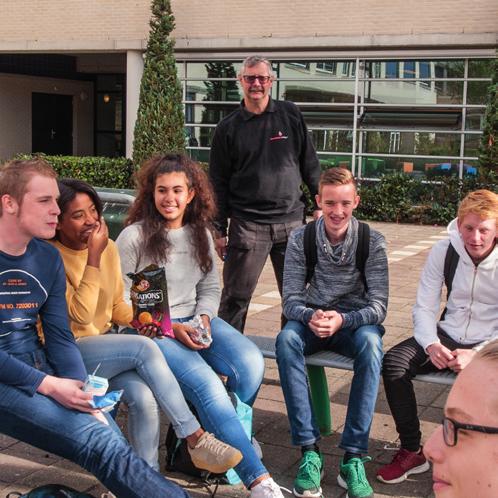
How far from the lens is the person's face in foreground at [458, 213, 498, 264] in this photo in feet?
13.7

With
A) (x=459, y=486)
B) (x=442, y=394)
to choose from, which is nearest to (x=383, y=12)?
(x=442, y=394)

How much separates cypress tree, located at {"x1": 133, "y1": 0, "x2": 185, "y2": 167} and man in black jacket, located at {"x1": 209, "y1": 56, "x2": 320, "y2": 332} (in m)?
12.0

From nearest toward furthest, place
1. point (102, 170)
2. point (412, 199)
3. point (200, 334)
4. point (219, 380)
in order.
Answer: point (219, 380)
point (200, 334)
point (412, 199)
point (102, 170)

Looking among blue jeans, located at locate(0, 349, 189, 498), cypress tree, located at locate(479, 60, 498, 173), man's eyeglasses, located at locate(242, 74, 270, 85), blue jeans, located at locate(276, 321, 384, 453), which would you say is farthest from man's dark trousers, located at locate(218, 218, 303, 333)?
cypress tree, located at locate(479, 60, 498, 173)

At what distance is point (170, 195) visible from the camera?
4473mm

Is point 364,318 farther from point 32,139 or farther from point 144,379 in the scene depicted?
point 32,139

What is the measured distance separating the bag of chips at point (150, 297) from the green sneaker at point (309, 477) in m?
0.96

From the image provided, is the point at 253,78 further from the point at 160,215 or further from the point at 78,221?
the point at 78,221

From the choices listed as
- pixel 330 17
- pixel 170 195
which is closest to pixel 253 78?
pixel 170 195

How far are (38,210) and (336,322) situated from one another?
1.68 metres

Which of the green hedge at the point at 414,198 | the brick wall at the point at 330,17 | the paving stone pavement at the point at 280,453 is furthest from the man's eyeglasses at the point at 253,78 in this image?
the brick wall at the point at 330,17

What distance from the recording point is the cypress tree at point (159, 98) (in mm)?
17453

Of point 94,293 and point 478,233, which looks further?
point 478,233

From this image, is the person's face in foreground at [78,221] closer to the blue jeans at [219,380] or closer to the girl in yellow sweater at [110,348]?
the girl in yellow sweater at [110,348]
